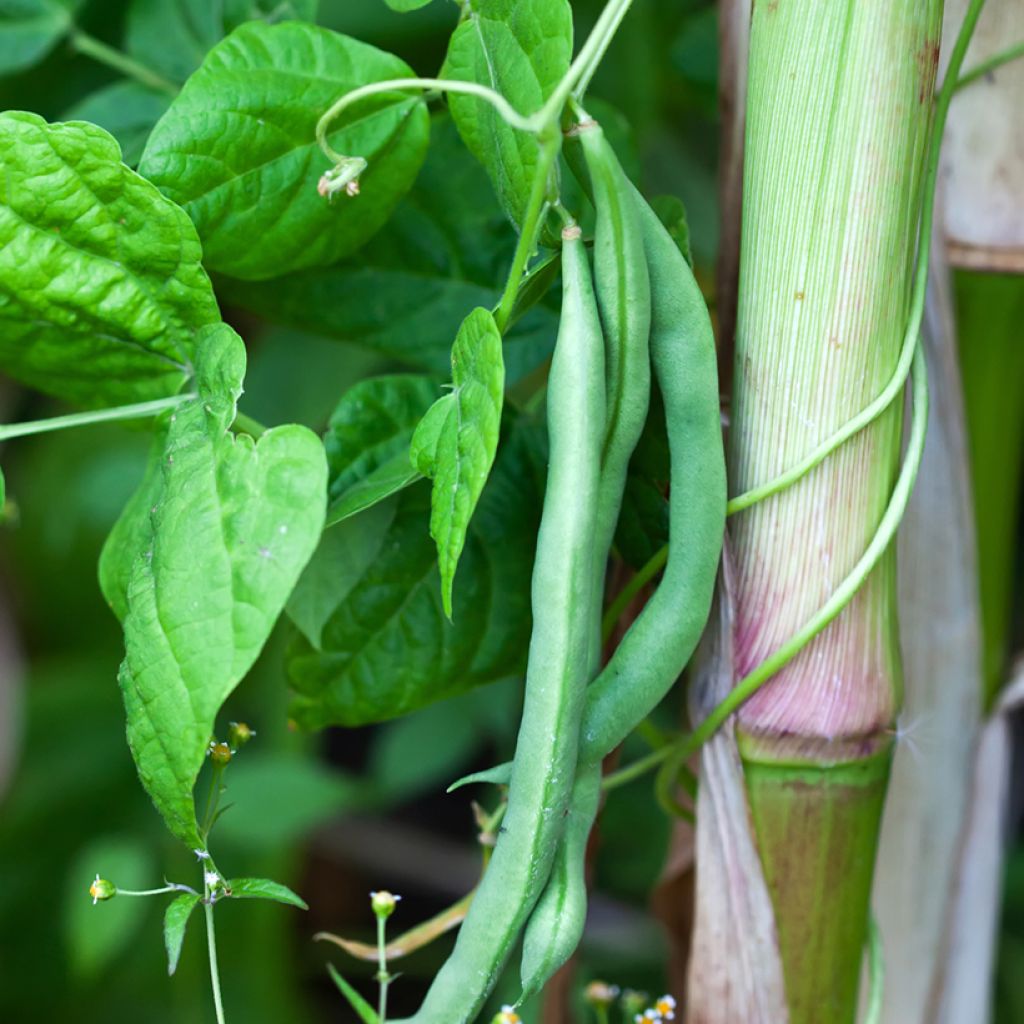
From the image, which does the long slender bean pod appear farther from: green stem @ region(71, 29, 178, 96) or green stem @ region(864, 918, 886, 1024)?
green stem @ region(71, 29, 178, 96)

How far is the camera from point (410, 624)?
0.54m

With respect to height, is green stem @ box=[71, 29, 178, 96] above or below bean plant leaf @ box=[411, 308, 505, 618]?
above

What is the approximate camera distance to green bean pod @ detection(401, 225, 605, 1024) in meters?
0.41

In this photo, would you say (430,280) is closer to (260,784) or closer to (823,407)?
(823,407)

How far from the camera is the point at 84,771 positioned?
4.34ft

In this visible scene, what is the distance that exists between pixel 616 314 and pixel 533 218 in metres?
0.05

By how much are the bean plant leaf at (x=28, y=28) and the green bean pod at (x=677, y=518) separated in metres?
0.50

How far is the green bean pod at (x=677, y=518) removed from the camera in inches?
17.1

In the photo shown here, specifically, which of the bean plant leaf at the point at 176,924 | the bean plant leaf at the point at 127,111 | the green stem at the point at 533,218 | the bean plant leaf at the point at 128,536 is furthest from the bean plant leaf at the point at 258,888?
the bean plant leaf at the point at 127,111

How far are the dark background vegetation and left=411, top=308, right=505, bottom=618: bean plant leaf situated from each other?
577mm

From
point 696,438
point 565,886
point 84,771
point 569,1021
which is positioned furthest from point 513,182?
point 84,771

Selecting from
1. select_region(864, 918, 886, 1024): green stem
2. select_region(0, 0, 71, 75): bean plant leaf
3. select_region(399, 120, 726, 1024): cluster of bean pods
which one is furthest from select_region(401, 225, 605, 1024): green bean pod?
select_region(0, 0, 71, 75): bean plant leaf

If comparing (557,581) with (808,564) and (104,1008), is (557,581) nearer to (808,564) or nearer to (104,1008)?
(808,564)

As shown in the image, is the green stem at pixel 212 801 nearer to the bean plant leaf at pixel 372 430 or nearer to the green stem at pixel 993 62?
the bean plant leaf at pixel 372 430
